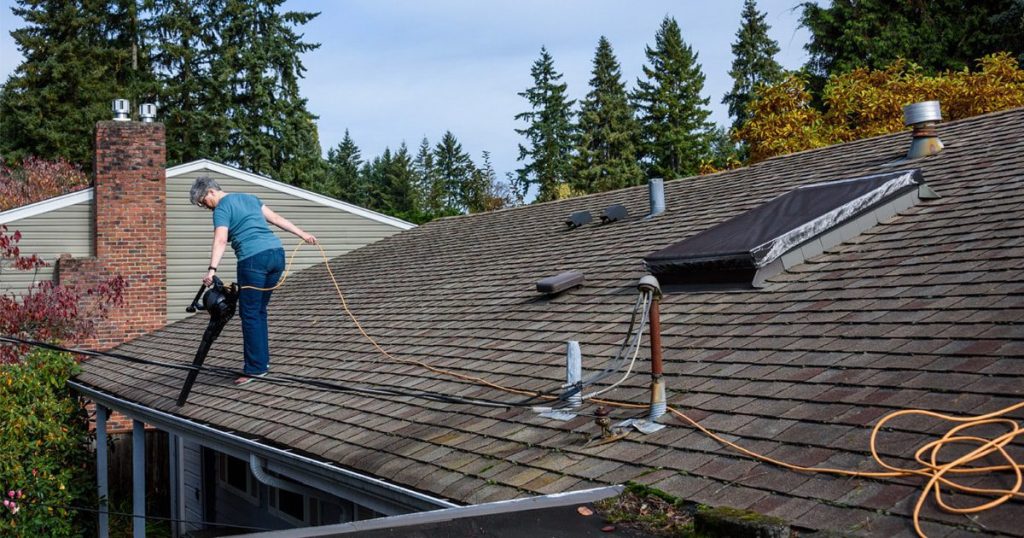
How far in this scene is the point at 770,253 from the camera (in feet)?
22.1

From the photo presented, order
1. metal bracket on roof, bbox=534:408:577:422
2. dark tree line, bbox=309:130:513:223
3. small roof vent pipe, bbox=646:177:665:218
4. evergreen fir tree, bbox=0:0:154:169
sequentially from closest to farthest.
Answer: metal bracket on roof, bbox=534:408:577:422
small roof vent pipe, bbox=646:177:665:218
evergreen fir tree, bbox=0:0:154:169
dark tree line, bbox=309:130:513:223

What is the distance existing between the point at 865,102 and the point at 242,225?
13640 millimetres

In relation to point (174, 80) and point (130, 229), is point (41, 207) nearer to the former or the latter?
point (130, 229)

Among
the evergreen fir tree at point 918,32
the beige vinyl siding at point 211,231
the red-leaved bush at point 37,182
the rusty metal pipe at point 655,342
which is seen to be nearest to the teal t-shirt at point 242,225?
the rusty metal pipe at point 655,342

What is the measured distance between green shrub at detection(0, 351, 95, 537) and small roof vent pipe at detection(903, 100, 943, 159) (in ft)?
31.1

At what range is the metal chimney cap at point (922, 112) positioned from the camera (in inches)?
321

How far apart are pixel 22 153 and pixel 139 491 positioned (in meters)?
32.5

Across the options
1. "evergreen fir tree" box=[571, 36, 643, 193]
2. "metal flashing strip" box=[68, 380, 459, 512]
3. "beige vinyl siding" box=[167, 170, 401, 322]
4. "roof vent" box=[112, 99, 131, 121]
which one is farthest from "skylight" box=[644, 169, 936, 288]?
"evergreen fir tree" box=[571, 36, 643, 193]

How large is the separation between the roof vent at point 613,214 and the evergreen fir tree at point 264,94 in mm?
30739

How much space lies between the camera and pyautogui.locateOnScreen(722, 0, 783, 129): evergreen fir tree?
52250mm

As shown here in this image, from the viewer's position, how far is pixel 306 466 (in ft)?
Result: 21.1

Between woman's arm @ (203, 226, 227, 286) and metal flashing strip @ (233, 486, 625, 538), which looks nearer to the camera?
metal flashing strip @ (233, 486, 625, 538)

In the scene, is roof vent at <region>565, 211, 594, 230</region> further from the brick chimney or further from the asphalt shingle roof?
the brick chimney

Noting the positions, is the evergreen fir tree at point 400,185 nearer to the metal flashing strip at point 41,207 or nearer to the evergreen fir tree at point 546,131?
the evergreen fir tree at point 546,131
